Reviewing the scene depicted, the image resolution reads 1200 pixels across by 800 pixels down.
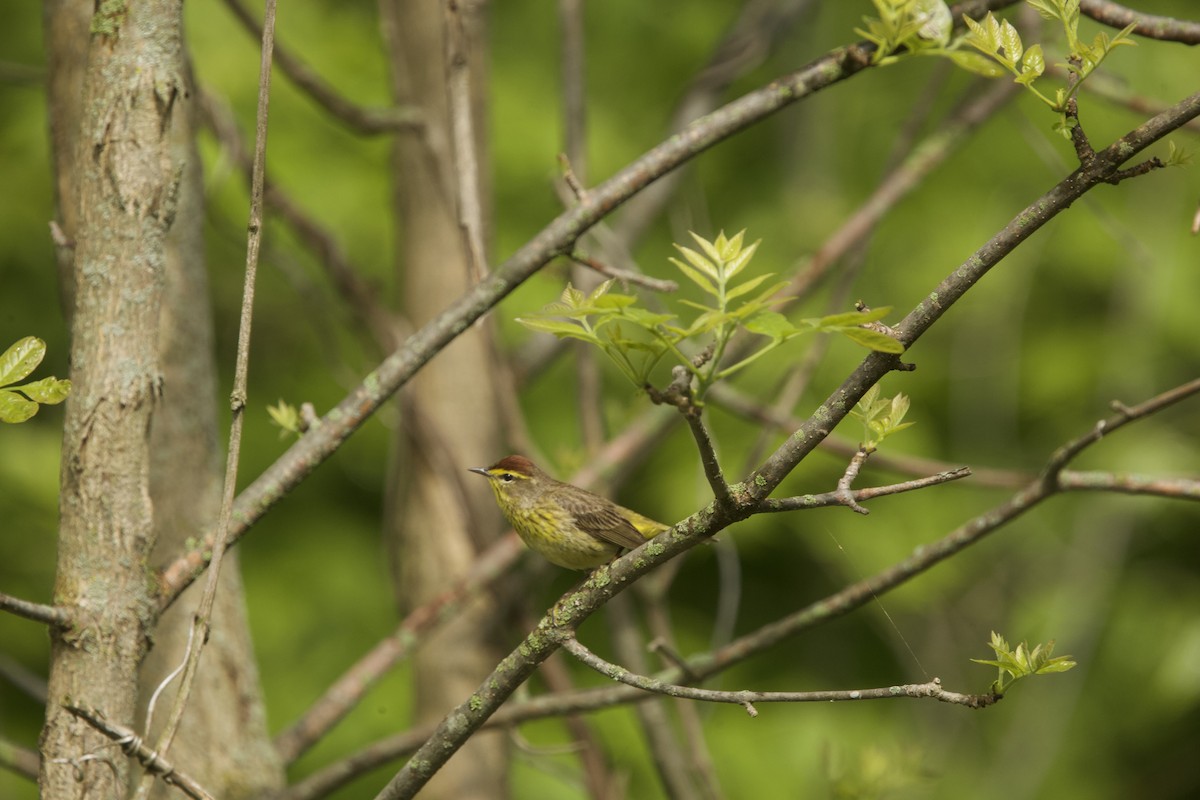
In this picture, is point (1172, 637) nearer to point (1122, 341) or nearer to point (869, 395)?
point (1122, 341)

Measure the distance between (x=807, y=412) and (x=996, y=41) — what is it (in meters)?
4.40

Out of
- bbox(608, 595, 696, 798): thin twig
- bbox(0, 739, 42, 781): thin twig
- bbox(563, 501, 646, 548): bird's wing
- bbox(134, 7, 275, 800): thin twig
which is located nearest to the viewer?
bbox(134, 7, 275, 800): thin twig

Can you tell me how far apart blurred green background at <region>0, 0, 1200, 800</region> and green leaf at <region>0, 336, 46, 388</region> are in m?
3.87

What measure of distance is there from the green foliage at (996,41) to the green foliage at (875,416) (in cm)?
50

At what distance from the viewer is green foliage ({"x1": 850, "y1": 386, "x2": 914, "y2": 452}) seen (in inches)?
71.9

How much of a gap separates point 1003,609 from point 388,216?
169 inches

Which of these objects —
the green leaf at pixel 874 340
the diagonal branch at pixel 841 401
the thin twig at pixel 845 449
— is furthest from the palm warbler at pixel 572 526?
the green leaf at pixel 874 340

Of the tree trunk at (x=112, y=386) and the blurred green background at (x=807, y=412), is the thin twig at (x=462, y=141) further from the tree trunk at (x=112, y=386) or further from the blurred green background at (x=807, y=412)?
the blurred green background at (x=807, y=412)

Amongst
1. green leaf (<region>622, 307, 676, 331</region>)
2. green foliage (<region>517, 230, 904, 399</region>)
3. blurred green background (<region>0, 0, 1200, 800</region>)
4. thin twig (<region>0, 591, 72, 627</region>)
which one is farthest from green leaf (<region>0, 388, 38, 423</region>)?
blurred green background (<region>0, 0, 1200, 800</region>)

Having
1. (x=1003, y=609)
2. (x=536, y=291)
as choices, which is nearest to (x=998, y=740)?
(x=1003, y=609)

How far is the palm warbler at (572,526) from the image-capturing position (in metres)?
3.38

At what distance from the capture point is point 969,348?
6.66 metres

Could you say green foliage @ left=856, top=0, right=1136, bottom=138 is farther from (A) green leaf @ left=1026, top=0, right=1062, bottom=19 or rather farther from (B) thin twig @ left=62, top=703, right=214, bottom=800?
(B) thin twig @ left=62, top=703, right=214, bottom=800

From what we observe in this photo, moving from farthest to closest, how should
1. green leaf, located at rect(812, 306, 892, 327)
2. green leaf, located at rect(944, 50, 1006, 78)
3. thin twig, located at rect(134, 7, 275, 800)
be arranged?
green leaf, located at rect(944, 50, 1006, 78)
thin twig, located at rect(134, 7, 275, 800)
green leaf, located at rect(812, 306, 892, 327)
